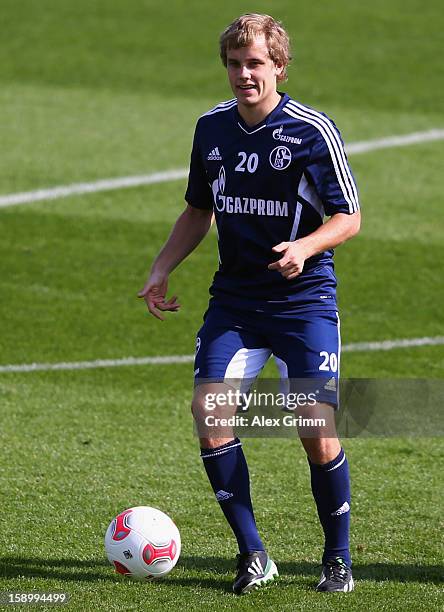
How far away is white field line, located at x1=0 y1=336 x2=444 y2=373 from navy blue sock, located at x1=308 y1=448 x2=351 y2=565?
3725mm

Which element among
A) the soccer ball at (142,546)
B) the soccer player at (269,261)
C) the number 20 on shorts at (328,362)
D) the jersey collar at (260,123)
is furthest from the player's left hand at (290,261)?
the soccer ball at (142,546)

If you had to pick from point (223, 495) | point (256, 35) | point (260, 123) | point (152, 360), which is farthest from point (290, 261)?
Result: point (152, 360)

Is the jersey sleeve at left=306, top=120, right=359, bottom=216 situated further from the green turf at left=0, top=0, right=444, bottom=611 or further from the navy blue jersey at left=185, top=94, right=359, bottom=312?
the green turf at left=0, top=0, right=444, bottom=611

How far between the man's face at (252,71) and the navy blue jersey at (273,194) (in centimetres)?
15

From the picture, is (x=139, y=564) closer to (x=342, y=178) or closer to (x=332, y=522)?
(x=332, y=522)

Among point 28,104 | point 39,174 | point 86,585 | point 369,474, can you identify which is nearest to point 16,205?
point 39,174

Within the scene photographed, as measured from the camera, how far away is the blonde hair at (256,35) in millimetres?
5211

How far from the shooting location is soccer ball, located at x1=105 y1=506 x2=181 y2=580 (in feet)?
17.8

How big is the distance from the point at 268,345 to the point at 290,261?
2.01 feet

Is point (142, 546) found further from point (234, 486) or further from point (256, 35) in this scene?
point (256, 35)

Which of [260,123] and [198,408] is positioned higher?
[260,123]

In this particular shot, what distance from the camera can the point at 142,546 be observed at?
5.41 m

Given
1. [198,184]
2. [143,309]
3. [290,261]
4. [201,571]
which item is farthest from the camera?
[143,309]

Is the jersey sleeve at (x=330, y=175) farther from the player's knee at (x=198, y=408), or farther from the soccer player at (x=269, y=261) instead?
the player's knee at (x=198, y=408)
